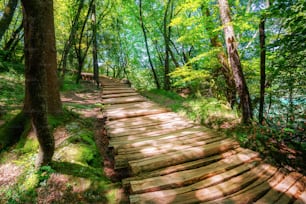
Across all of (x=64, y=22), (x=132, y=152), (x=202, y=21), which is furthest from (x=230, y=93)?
(x=64, y=22)

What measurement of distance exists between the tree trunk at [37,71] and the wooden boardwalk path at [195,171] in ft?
3.80

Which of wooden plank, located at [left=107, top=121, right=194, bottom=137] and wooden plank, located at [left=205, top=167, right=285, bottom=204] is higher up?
wooden plank, located at [left=107, top=121, right=194, bottom=137]

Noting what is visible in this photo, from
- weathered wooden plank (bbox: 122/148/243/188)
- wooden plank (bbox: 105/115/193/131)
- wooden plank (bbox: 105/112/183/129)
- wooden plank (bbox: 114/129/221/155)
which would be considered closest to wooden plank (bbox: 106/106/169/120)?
wooden plank (bbox: 105/112/183/129)

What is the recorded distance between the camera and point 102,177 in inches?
118

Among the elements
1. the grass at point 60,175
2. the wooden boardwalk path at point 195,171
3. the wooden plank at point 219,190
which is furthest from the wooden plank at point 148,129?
the wooden plank at point 219,190

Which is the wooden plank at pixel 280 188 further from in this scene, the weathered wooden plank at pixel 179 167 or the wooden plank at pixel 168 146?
the wooden plank at pixel 168 146

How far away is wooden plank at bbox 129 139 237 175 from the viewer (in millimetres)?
2759

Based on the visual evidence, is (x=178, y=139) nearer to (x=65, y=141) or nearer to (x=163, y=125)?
(x=163, y=125)

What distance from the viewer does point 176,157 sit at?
9.59 feet

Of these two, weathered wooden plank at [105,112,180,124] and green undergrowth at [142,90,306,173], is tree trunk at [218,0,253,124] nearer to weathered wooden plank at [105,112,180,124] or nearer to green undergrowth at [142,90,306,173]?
green undergrowth at [142,90,306,173]

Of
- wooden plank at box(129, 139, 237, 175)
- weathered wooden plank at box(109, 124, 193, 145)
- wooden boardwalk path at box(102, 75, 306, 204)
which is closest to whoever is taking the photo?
wooden boardwalk path at box(102, 75, 306, 204)

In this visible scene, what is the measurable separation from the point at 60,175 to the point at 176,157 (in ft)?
6.17

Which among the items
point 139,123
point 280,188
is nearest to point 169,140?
point 139,123

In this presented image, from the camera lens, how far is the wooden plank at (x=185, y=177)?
236 cm
